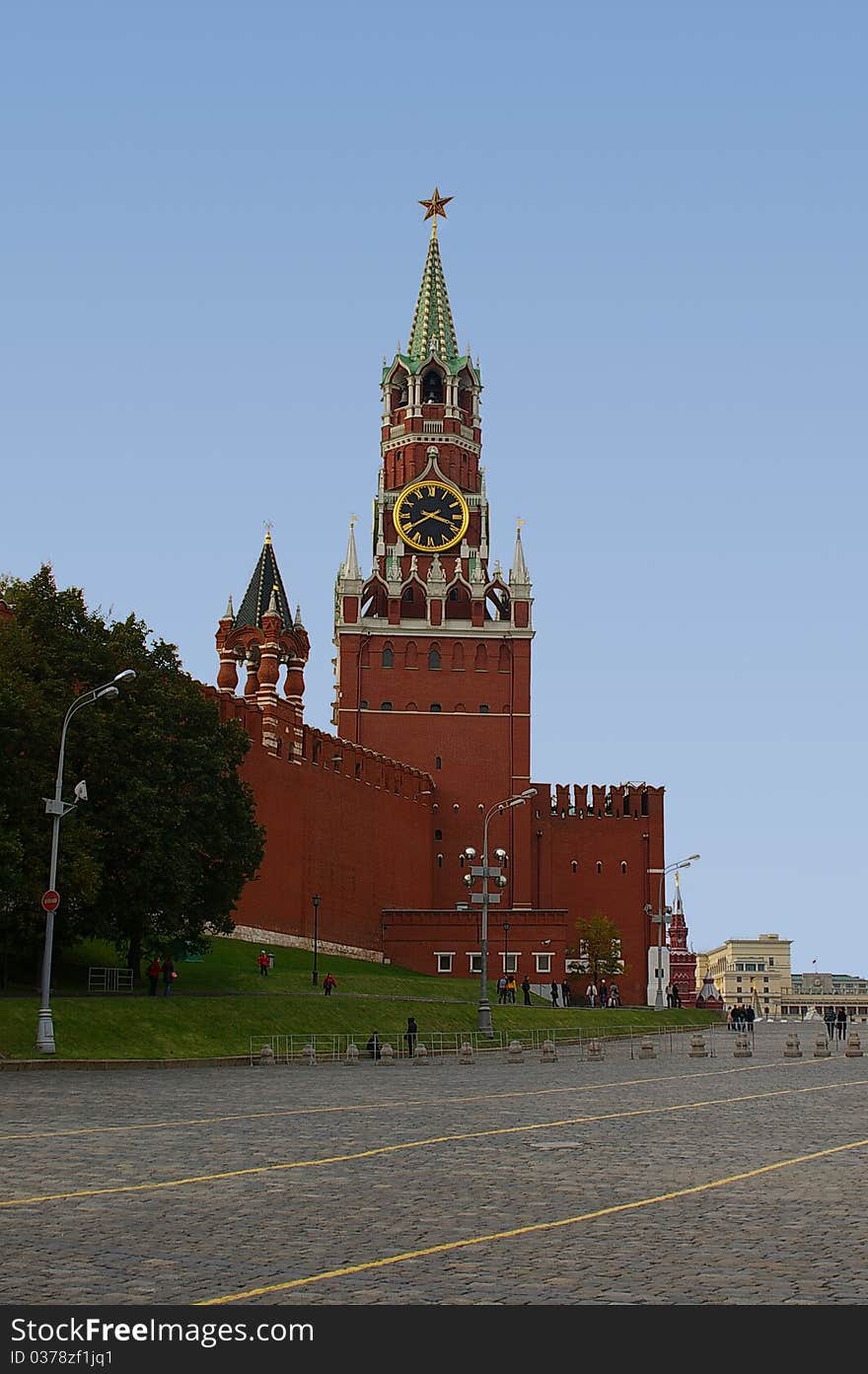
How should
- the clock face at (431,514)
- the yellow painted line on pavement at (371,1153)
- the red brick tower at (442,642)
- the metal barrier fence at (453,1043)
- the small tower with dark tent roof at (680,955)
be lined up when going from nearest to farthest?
the yellow painted line on pavement at (371,1153)
the metal barrier fence at (453,1043)
the red brick tower at (442,642)
the clock face at (431,514)
the small tower with dark tent roof at (680,955)

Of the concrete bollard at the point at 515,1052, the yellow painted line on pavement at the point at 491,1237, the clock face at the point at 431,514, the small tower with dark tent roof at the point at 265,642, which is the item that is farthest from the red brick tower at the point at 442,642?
the yellow painted line on pavement at the point at 491,1237

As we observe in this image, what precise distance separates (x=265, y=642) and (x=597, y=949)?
26525 millimetres

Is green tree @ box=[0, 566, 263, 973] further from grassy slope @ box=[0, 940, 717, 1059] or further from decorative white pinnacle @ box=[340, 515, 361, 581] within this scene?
decorative white pinnacle @ box=[340, 515, 361, 581]

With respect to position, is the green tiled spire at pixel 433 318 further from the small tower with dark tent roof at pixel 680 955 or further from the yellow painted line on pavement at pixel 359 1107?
the yellow painted line on pavement at pixel 359 1107

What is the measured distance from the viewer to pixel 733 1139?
19219 mm

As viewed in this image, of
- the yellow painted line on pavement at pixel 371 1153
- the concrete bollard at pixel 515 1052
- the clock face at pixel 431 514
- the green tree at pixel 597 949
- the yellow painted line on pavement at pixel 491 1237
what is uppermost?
the clock face at pixel 431 514

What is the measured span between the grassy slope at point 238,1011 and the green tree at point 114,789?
2.35 m

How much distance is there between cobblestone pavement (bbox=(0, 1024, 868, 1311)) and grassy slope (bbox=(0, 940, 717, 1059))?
9876mm

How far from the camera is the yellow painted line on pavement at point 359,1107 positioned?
18688mm

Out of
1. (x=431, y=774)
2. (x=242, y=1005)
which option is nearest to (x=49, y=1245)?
(x=242, y=1005)

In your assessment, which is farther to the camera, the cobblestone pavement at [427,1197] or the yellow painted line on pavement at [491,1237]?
the cobblestone pavement at [427,1197]
